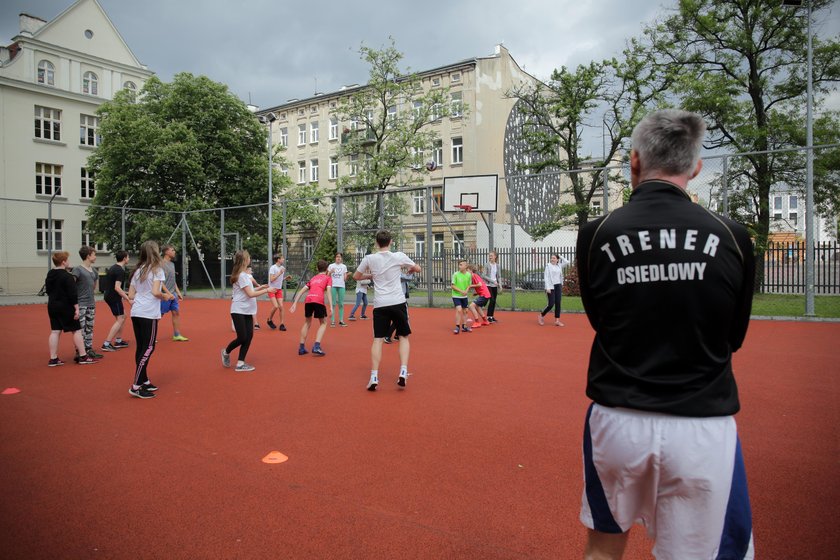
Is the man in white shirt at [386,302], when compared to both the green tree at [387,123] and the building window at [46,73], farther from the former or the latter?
the building window at [46,73]

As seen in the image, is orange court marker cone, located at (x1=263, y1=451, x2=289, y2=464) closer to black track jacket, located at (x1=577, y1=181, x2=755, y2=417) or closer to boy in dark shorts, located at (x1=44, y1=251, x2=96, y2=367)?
black track jacket, located at (x1=577, y1=181, x2=755, y2=417)

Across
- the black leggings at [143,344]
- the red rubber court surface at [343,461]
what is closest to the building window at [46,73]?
the red rubber court surface at [343,461]

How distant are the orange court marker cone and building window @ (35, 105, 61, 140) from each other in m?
39.9

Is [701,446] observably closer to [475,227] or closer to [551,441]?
[551,441]

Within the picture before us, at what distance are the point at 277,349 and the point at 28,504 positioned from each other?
22.4 feet

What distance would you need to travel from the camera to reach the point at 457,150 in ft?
137

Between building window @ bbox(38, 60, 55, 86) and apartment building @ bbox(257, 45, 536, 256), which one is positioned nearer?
building window @ bbox(38, 60, 55, 86)

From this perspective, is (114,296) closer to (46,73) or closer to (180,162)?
(180,162)

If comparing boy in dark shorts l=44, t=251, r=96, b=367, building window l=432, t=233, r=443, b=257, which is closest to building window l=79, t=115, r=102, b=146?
building window l=432, t=233, r=443, b=257

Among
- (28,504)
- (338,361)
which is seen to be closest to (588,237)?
(28,504)

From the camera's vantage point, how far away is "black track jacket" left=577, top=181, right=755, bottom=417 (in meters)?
1.78

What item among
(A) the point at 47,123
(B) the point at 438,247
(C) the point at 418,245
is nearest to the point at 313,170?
(A) the point at 47,123

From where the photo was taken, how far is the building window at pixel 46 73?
34969mm

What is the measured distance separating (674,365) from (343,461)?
11.1 ft
